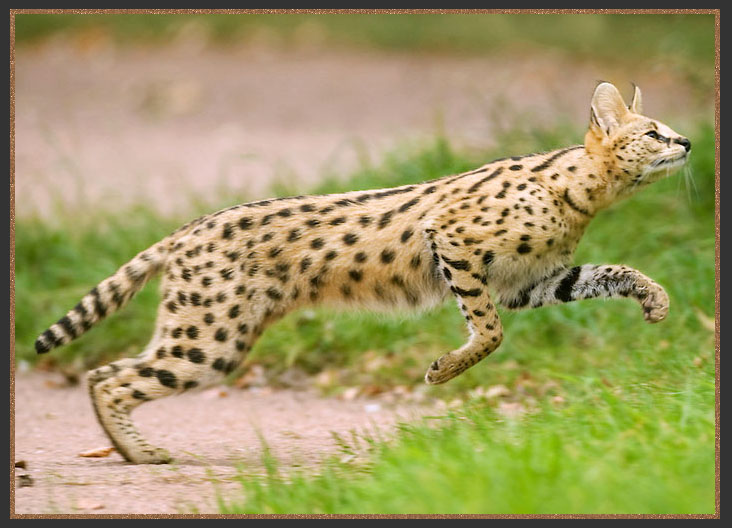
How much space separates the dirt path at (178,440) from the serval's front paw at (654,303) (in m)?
1.55

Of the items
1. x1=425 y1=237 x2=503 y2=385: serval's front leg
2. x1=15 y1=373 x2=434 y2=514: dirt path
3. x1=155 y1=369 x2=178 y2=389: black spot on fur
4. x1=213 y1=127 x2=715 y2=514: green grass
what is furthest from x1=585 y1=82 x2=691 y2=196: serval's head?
x1=155 y1=369 x2=178 y2=389: black spot on fur

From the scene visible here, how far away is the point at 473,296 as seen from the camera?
634cm

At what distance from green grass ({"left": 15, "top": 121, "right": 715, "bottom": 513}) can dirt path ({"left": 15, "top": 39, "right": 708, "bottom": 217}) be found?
1082 mm

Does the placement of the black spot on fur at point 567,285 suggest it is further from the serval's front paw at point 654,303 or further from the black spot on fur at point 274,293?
the black spot on fur at point 274,293

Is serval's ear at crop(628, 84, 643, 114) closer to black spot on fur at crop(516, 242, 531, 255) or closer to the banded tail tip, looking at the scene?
black spot on fur at crop(516, 242, 531, 255)

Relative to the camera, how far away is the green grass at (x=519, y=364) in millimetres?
4926

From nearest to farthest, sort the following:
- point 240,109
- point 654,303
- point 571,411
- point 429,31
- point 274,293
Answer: point 571,411, point 654,303, point 274,293, point 240,109, point 429,31

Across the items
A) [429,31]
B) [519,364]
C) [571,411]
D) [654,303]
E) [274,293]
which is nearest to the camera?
[571,411]

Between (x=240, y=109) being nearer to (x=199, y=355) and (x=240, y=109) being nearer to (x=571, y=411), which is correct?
(x=199, y=355)

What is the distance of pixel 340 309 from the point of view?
269 inches

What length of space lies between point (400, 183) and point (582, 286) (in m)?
3.93

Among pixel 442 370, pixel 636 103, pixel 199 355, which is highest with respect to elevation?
pixel 636 103

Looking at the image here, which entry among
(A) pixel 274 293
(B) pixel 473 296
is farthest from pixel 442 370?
(A) pixel 274 293

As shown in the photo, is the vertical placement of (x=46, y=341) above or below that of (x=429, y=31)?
below
